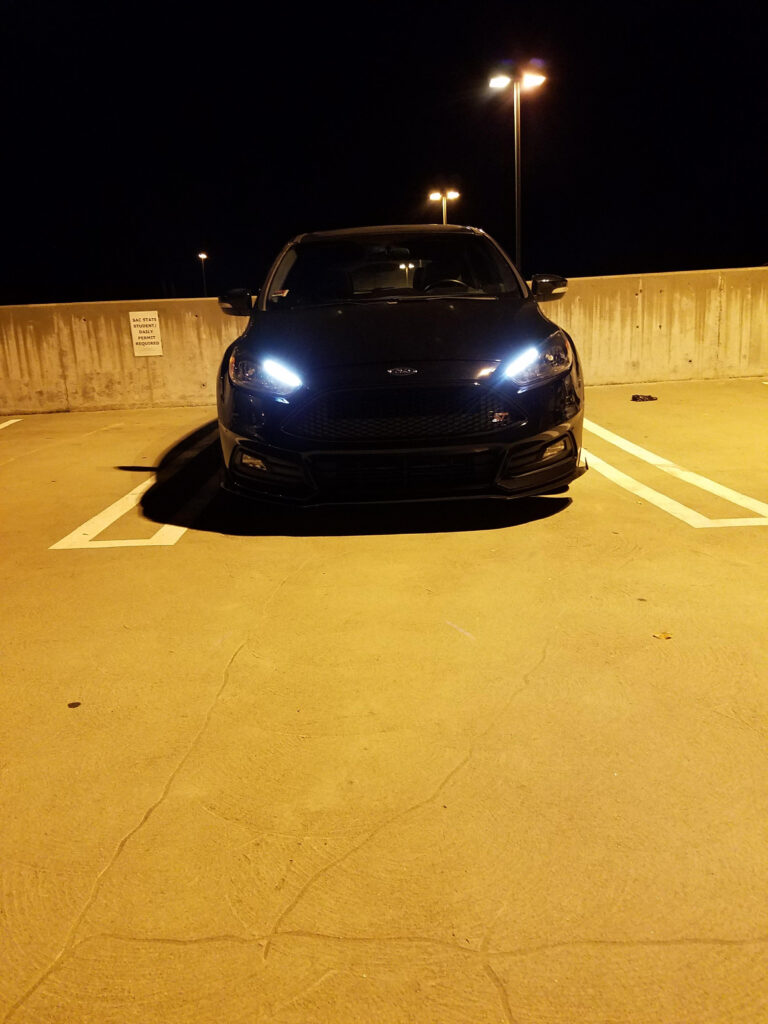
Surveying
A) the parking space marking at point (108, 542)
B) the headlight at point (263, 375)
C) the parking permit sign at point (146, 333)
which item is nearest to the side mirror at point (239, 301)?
the headlight at point (263, 375)

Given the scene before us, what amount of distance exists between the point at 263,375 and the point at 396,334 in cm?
75

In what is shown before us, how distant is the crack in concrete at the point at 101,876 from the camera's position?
177 cm

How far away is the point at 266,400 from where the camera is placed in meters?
4.64

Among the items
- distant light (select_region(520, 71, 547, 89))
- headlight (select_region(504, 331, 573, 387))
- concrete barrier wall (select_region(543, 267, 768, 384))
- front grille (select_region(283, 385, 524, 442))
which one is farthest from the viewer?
distant light (select_region(520, 71, 547, 89))

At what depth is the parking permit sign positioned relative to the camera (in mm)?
10797

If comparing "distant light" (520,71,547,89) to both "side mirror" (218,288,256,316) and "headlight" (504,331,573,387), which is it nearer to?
"side mirror" (218,288,256,316)

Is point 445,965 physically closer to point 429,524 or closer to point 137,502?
point 429,524

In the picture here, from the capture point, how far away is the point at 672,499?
17.9 ft

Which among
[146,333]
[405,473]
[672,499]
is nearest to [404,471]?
[405,473]

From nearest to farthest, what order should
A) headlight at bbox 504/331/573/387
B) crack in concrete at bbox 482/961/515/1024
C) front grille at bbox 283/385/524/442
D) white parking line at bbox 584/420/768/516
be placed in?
crack in concrete at bbox 482/961/515/1024 < front grille at bbox 283/385/524/442 < headlight at bbox 504/331/573/387 < white parking line at bbox 584/420/768/516

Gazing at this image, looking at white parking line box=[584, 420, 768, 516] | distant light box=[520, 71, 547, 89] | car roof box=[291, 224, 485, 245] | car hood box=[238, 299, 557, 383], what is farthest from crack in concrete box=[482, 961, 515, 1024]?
distant light box=[520, 71, 547, 89]

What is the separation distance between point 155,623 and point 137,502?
95.5 inches

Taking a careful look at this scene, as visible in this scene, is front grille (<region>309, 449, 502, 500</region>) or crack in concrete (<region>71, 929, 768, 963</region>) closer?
crack in concrete (<region>71, 929, 768, 963</region>)

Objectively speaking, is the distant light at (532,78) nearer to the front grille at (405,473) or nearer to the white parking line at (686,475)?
the white parking line at (686,475)
